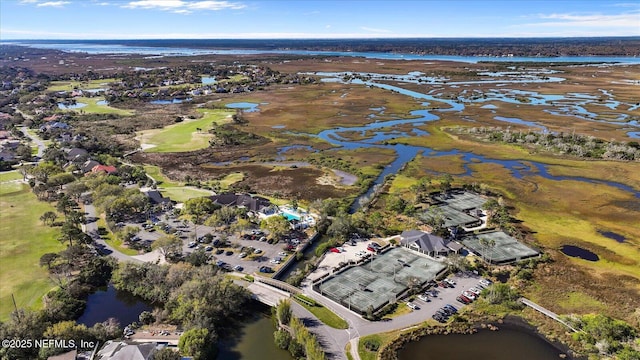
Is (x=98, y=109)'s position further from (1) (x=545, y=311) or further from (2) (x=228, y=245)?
(1) (x=545, y=311)

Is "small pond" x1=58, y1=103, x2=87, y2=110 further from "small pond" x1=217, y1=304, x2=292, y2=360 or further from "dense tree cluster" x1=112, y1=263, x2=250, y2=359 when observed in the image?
"small pond" x1=217, y1=304, x2=292, y2=360

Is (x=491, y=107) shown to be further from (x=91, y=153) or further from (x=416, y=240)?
(x=91, y=153)

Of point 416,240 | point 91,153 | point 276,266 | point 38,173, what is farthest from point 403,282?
point 91,153

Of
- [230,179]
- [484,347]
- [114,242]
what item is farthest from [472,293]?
[230,179]

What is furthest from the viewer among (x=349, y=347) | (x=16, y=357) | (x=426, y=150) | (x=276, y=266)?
(x=426, y=150)

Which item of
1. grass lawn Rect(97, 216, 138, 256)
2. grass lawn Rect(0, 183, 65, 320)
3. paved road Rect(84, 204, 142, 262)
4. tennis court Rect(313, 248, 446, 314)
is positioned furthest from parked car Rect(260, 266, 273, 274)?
grass lawn Rect(0, 183, 65, 320)

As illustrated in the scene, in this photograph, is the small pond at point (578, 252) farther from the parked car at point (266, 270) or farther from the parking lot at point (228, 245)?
the parked car at point (266, 270)
